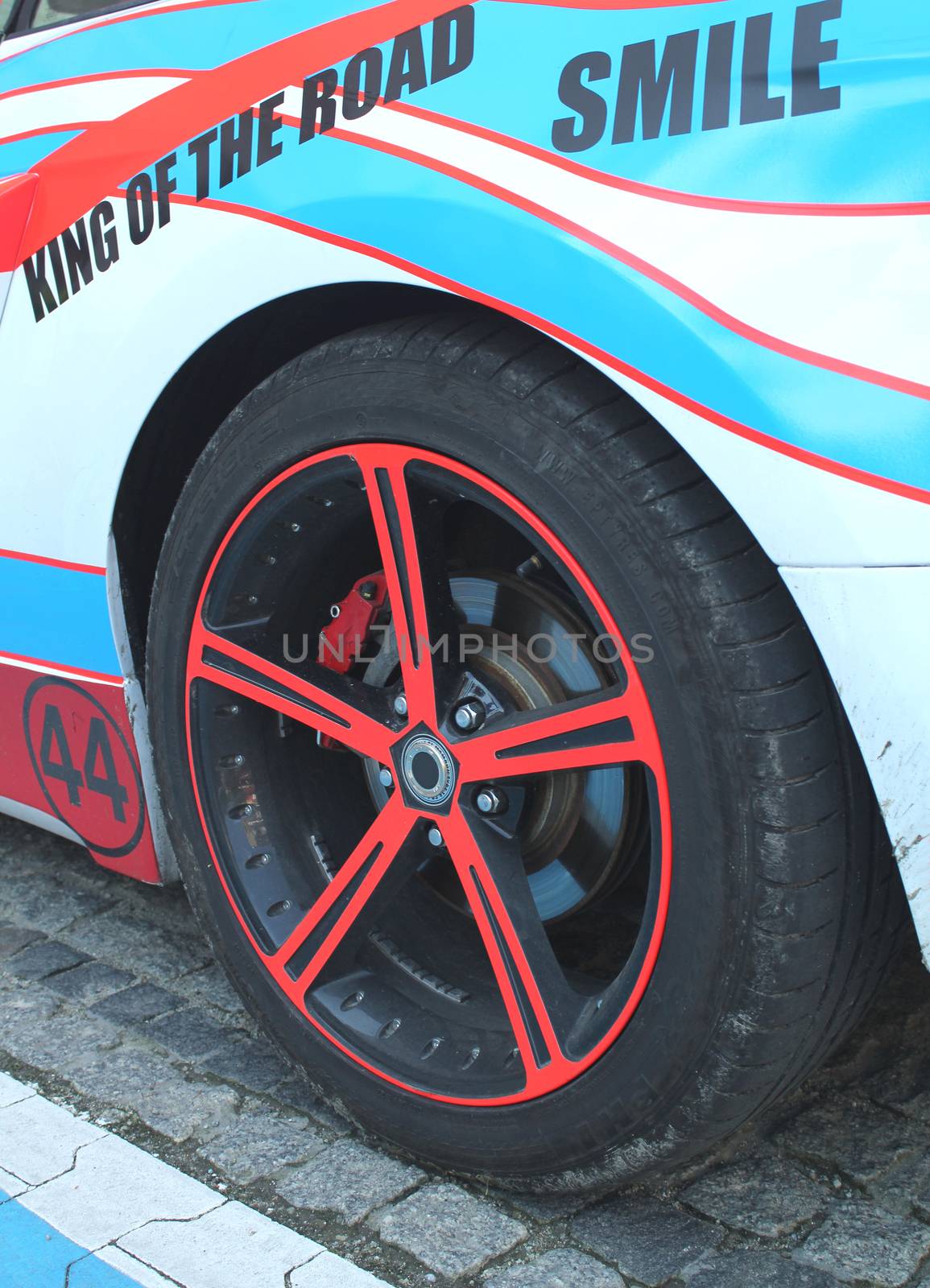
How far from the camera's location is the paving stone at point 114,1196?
1.56 m

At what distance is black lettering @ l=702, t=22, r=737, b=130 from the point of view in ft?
3.77

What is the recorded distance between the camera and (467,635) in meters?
1.74

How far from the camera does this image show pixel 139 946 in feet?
7.56

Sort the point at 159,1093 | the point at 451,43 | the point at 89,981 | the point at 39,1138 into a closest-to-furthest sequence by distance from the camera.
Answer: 1. the point at 451,43
2. the point at 39,1138
3. the point at 159,1093
4. the point at 89,981

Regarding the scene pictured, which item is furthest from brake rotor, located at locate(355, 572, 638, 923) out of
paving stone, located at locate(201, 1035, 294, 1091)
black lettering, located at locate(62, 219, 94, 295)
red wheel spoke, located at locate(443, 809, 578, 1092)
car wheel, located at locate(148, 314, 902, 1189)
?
black lettering, located at locate(62, 219, 94, 295)

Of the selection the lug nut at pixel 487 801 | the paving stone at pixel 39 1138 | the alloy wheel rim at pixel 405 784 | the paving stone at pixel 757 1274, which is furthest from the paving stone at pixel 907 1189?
the paving stone at pixel 39 1138

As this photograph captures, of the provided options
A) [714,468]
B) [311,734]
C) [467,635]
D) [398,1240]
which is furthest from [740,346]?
[398,1240]

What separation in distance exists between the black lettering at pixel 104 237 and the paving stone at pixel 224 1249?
1251 mm

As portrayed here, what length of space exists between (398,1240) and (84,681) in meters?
0.95

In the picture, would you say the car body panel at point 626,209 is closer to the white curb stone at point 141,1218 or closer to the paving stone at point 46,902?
the white curb stone at point 141,1218

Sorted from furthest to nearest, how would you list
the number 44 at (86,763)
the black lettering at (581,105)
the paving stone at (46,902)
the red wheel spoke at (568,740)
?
the paving stone at (46,902), the number 44 at (86,763), the red wheel spoke at (568,740), the black lettering at (581,105)

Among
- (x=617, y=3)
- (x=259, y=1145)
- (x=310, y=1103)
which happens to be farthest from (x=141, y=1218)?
(x=617, y=3)

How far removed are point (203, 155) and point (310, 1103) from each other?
1.31m

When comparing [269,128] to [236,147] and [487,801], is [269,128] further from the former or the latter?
[487,801]
